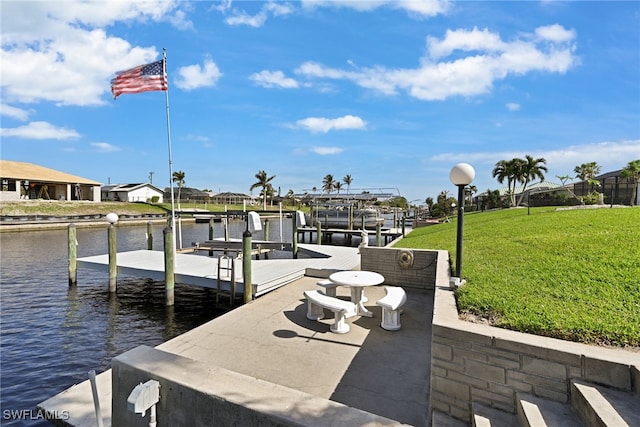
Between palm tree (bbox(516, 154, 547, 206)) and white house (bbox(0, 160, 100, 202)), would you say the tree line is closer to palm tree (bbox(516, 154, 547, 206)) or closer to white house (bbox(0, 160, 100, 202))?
palm tree (bbox(516, 154, 547, 206))

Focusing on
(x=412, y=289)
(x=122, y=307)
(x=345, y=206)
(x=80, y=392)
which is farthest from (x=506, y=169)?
(x=80, y=392)

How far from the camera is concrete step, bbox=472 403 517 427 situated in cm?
272

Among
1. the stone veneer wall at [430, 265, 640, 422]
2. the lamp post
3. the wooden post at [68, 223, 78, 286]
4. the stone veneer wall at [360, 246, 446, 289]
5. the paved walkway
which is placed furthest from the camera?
the wooden post at [68, 223, 78, 286]

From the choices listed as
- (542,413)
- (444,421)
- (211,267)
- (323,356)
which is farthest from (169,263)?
(542,413)

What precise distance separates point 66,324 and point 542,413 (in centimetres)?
1044

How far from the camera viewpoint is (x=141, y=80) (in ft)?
49.0

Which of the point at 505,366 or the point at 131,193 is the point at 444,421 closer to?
the point at 505,366

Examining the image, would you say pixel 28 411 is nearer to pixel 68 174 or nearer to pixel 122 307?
pixel 122 307

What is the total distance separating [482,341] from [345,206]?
29346 mm

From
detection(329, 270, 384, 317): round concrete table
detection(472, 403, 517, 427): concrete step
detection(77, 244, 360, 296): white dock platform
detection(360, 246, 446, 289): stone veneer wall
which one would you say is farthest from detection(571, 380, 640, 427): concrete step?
detection(77, 244, 360, 296): white dock platform

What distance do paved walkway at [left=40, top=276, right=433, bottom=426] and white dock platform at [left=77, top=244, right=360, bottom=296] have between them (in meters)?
2.23

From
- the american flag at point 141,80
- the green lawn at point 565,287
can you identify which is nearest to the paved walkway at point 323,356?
the green lawn at point 565,287

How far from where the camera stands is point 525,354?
2.76 m

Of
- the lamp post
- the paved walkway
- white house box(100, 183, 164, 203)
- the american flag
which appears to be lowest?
the paved walkway
